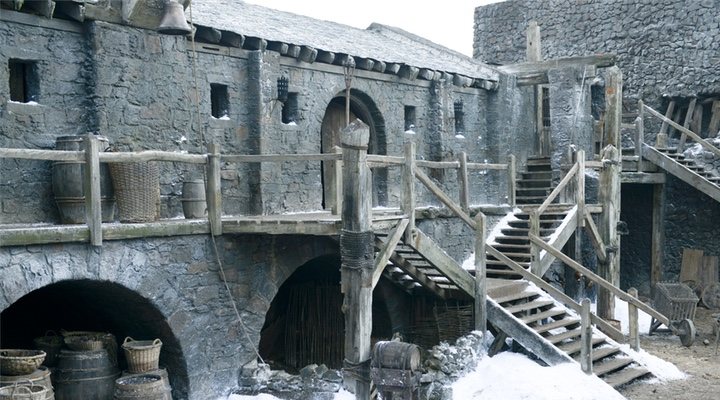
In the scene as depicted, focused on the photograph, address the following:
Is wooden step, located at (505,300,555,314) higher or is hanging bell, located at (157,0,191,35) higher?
hanging bell, located at (157,0,191,35)

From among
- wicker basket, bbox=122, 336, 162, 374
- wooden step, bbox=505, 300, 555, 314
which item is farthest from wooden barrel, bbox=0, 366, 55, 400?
wooden step, bbox=505, 300, 555, 314

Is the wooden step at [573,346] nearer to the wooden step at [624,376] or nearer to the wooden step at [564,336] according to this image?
the wooden step at [564,336]

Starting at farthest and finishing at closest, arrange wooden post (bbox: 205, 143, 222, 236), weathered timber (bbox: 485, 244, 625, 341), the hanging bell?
weathered timber (bbox: 485, 244, 625, 341) → wooden post (bbox: 205, 143, 222, 236) → the hanging bell

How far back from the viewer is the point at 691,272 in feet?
63.4

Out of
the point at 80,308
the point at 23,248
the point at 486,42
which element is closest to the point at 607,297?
the point at 80,308

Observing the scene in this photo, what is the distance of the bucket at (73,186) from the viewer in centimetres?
948

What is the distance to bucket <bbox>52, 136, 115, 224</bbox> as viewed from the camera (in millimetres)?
9484

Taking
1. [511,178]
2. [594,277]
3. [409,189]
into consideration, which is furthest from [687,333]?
[409,189]

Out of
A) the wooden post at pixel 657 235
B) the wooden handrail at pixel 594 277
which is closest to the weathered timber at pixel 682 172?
the wooden post at pixel 657 235

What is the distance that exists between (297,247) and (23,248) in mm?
3952

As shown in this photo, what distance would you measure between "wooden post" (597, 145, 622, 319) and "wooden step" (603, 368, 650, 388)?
3.22 meters

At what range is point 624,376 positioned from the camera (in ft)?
37.6

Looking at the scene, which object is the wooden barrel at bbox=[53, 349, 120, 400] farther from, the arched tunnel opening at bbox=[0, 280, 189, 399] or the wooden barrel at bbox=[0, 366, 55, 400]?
the arched tunnel opening at bbox=[0, 280, 189, 399]

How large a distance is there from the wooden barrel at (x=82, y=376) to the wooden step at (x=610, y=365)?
6.42 meters
